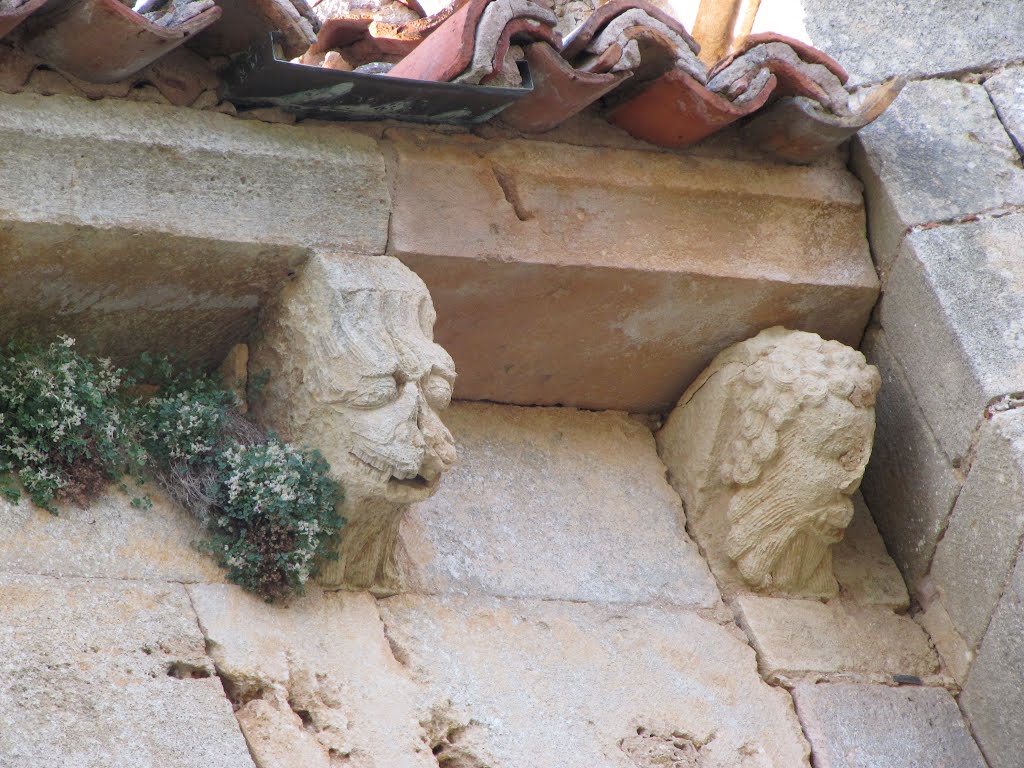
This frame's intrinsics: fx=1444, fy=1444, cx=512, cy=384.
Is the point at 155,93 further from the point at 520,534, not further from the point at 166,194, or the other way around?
the point at 520,534

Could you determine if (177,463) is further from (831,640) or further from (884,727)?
→ (884,727)

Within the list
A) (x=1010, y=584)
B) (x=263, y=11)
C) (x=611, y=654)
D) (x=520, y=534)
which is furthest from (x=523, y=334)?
(x=1010, y=584)

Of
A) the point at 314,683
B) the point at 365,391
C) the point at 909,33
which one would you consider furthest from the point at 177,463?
the point at 909,33

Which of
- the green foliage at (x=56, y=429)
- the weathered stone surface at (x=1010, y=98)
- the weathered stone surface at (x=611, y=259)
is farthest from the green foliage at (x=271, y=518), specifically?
the weathered stone surface at (x=1010, y=98)

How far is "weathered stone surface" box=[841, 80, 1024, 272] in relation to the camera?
3930 millimetres

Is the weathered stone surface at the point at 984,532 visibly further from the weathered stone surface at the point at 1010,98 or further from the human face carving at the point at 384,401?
the human face carving at the point at 384,401

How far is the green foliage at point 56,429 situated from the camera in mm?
3156

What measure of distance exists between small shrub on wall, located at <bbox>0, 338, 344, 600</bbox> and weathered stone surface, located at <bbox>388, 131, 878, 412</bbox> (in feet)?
2.11

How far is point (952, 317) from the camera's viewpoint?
372cm

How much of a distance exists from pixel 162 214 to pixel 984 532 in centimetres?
214

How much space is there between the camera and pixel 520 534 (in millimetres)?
3775

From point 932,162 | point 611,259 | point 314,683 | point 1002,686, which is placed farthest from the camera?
point 932,162

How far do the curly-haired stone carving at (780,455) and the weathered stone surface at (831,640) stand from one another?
0.21ft

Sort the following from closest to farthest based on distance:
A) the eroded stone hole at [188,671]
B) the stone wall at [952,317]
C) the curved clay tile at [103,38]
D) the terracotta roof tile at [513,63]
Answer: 1. the eroded stone hole at [188,671]
2. the curved clay tile at [103,38]
3. the terracotta roof tile at [513,63]
4. the stone wall at [952,317]
